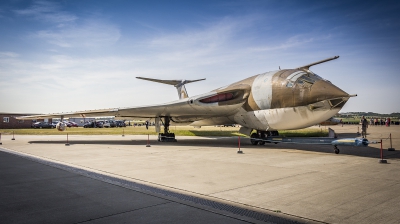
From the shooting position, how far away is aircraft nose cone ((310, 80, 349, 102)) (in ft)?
38.8

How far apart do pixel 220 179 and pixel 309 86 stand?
738 cm

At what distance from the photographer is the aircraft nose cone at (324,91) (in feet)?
38.8

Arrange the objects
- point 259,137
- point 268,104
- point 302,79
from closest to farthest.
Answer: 1. point 302,79
2. point 268,104
3. point 259,137

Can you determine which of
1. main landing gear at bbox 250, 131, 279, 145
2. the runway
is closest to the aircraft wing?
main landing gear at bbox 250, 131, 279, 145

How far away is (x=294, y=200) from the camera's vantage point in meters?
5.46

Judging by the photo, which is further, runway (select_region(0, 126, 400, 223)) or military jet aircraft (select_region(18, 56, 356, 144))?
military jet aircraft (select_region(18, 56, 356, 144))

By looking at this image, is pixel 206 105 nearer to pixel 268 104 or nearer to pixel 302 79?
pixel 268 104

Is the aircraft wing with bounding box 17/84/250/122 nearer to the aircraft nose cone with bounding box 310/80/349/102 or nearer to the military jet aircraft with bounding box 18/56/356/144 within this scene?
the military jet aircraft with bounding box 18/56/356/144

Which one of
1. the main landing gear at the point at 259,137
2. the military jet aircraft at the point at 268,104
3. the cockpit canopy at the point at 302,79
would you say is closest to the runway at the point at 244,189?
the military jet aircraft at the point at 268,104

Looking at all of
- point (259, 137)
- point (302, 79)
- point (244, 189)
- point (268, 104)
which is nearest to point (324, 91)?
point (302, 79)

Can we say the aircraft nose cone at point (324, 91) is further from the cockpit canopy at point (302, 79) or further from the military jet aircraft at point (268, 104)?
the cockpit canopy at point (302, 79)

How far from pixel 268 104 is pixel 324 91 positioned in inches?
120

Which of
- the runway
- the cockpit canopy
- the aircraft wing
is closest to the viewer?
the runway

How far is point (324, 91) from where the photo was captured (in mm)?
12180
